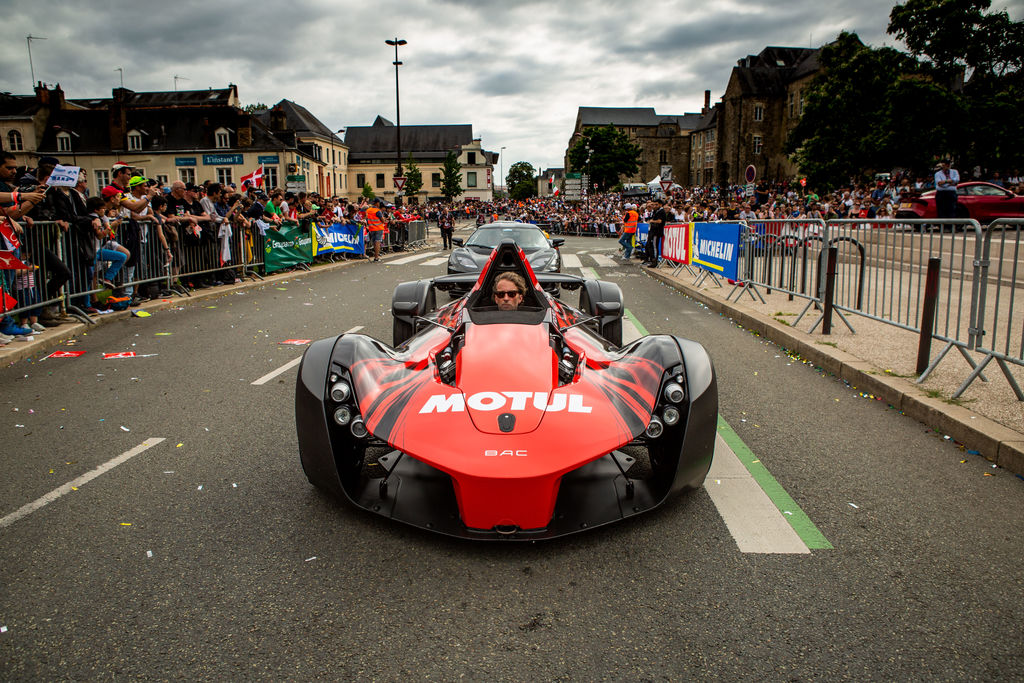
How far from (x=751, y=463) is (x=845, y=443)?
0.90m

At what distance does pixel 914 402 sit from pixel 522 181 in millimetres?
174910

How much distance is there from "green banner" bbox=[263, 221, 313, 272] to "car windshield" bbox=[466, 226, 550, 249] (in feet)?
18.8

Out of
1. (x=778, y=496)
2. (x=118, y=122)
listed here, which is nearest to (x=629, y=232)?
(x=778, y=496)

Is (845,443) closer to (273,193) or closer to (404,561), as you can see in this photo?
(404,561)

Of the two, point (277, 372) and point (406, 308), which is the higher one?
point (406, 308)

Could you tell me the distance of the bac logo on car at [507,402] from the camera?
3273 mm

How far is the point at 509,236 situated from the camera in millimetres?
13734

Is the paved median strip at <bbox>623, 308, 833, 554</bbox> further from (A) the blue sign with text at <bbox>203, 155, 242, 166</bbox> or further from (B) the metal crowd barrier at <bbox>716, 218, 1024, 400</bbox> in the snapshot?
(A) the blue sign with text at <bbox>203, 155, 242, 166</bbox>

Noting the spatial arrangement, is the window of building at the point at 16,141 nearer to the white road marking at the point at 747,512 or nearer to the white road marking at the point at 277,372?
the white road marking at the point at 277,372

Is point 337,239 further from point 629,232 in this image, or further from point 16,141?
point 16,141

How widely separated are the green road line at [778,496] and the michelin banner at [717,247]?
27.6ft

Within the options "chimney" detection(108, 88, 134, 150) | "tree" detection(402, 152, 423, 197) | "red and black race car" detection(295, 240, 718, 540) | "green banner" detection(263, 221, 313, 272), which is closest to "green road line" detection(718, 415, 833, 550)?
"red and black race car" detection(295, 240, 718, 540)

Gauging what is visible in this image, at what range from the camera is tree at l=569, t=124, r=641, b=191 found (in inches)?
3728

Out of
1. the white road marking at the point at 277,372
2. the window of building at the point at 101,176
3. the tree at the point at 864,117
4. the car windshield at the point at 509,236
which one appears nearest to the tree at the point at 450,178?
the window of building at the point at 101,176
